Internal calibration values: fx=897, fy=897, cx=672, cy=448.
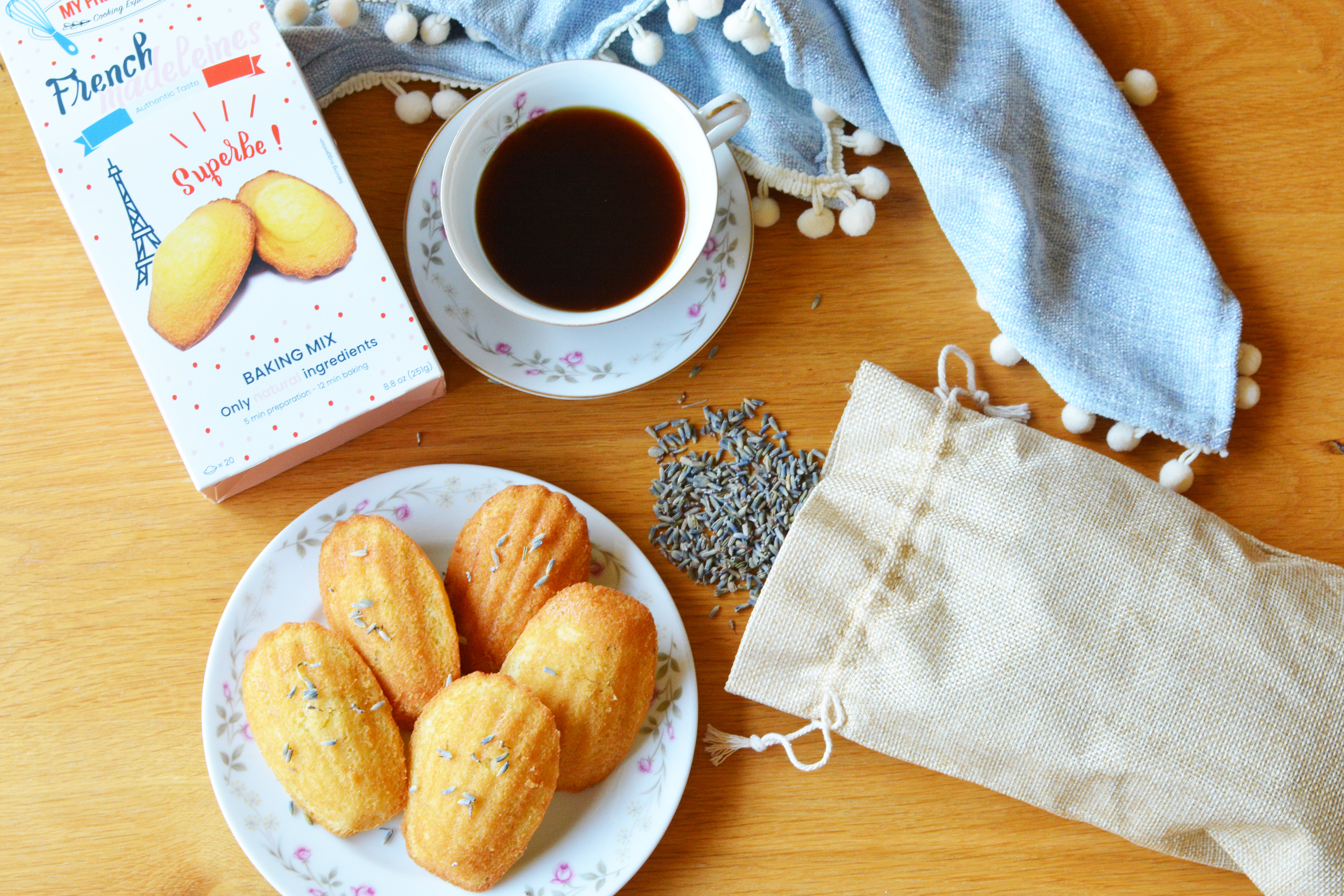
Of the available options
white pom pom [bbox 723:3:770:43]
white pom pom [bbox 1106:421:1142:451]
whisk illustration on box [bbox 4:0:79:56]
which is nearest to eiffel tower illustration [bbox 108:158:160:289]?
whisk illustration on box [bbox 4:0:79:56]

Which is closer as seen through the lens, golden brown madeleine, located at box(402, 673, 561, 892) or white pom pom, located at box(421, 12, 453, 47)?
golden brown madeleine, located at box(402, 673, 561, 892)

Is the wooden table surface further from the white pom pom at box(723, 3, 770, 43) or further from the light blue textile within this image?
the white pom pom at box(723, 3, 770, 43)

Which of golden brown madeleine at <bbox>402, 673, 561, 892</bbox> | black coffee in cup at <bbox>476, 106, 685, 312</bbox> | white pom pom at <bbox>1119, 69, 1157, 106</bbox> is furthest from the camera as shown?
white pom pom at <bbox>1119, 69, 1157, 106</bbox>

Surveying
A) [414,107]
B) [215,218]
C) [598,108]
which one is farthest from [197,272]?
[598,108]

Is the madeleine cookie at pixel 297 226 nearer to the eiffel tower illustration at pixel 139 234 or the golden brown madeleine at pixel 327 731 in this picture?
the eiffel tower illustration at pixel 139 234

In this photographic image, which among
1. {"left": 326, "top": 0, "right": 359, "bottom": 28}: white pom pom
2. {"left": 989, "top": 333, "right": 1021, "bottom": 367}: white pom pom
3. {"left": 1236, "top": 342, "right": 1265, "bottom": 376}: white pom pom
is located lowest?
{"left": 1236, "top": 342, "right": 1265, "bottom": 376}: white pom pom

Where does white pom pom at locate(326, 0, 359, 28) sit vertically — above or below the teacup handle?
above

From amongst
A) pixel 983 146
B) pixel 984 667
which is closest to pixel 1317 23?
pixel 983 146
